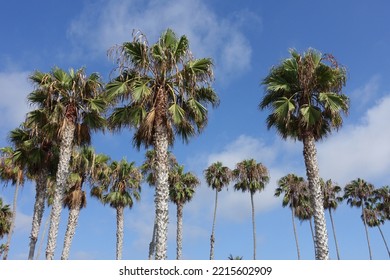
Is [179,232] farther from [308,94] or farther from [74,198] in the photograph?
[308,94]

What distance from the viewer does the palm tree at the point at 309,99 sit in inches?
666

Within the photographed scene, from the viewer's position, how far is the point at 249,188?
4978 centimetres

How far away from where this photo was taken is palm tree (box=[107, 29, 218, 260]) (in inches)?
637

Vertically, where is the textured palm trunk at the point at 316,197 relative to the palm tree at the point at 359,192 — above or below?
below

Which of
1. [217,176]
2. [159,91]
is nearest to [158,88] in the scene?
[159,91]

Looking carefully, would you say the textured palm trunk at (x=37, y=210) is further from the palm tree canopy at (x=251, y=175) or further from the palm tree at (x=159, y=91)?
the palm tree canopy at (x=251, y=175)

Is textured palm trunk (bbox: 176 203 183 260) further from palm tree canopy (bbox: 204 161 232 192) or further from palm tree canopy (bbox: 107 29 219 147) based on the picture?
palm tree canopy (bbox: 107 29 219 147)

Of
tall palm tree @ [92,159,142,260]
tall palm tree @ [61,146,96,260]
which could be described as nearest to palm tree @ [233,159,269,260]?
tall palm tree @ [92,159,142,260]

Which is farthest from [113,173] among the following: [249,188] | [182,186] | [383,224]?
[383,224]

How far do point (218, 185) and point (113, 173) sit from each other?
16.2 meters

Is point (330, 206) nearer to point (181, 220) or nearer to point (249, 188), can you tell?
point (249, 188)

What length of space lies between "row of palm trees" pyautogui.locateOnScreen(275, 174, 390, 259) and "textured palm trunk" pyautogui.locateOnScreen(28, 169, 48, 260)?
38712 mm

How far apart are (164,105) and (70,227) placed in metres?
18.4

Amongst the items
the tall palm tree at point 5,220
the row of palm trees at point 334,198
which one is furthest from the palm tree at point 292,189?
the tall palm tree at point 5,220
